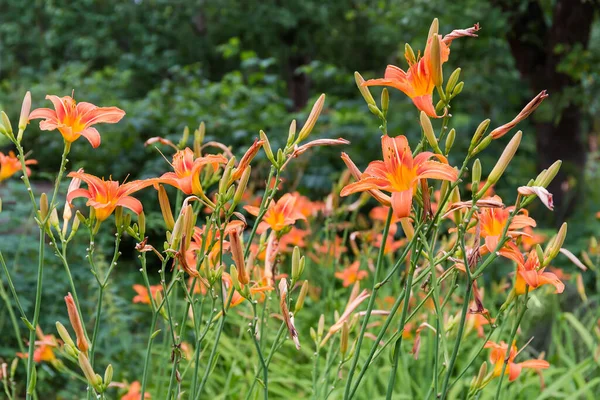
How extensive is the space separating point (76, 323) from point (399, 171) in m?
0.60

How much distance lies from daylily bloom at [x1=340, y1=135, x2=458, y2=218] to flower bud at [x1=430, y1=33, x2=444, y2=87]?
4.3 inches

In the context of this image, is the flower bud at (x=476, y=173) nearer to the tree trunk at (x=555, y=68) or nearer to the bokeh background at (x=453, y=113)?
the bokeh background at (x=453, y=113)

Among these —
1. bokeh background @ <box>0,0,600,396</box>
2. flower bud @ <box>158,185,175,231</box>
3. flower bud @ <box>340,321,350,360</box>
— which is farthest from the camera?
bokeh background @ <box>0,0,600,396</box>

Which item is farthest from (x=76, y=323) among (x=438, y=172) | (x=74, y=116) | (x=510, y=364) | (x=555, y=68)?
→ (x=555, y=68)

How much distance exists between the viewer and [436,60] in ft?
3.31

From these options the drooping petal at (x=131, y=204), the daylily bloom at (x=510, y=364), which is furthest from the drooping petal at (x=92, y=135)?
the daylily bloom at (x=510, y=364)

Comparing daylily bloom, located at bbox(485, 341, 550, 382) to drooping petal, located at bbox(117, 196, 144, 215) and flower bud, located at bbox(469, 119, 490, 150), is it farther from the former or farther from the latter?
drooping petal, located at bbox(117, 196, 144, 215)

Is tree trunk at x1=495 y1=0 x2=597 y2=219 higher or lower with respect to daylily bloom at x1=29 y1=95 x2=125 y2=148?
lower

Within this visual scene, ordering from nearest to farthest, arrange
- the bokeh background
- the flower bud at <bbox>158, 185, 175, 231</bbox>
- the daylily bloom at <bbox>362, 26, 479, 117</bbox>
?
the daylily bloom at <bbox>362, 26, 479, 117</bbox>
the flower bud at <bbox>158, 185, 175, 231</bbox>
the bokeh background

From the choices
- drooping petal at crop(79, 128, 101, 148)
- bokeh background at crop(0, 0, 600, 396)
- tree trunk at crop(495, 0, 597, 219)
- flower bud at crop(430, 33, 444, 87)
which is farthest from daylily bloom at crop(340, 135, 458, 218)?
tree trunk at crop(495, 0, 597, 219)

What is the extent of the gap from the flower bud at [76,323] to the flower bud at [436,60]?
2.28ft

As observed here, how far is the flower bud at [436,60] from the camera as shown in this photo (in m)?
1.00

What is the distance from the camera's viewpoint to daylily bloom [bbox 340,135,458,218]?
3.17 ft

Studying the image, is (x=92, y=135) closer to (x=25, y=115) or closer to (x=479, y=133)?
(x=25, y=115)
